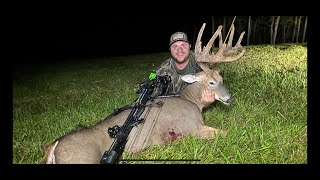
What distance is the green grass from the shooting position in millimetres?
3432

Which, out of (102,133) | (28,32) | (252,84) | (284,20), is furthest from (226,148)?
(284,20)

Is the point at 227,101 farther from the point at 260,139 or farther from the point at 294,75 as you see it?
the point at 294,75

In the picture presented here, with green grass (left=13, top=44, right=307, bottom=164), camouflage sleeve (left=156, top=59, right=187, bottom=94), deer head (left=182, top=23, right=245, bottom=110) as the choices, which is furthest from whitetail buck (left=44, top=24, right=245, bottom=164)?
camouflage sleeve (left=156, top=59, right=187, bottom=94)

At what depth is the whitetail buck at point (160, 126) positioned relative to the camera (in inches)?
115

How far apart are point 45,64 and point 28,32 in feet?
11.5

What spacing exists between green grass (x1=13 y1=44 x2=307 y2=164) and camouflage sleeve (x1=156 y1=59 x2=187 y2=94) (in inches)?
21.6

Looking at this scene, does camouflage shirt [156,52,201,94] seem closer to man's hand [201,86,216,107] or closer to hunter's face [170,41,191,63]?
hunter's face [170,41,191,63]

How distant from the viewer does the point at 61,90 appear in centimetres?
686

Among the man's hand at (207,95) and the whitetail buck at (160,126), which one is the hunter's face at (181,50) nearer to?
the whitetail buck at (160,126)

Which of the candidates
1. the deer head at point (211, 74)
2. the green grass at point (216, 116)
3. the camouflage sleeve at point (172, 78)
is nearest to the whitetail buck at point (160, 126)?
the deer head at point (211, 74)

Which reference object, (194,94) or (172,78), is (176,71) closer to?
(172,78)

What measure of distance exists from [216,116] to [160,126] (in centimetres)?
122

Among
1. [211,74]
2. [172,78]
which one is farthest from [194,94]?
[172,78]
